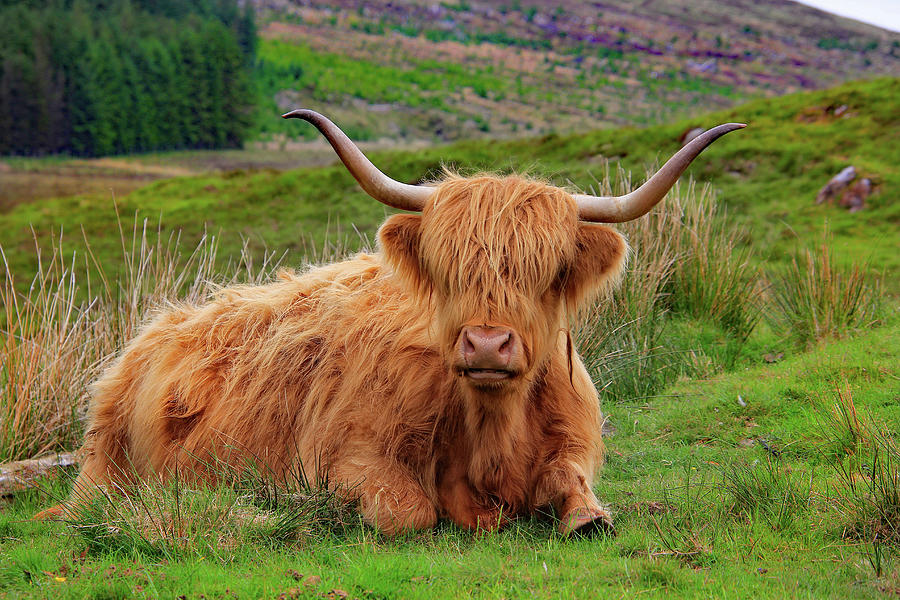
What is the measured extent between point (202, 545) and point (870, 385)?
12.5ft

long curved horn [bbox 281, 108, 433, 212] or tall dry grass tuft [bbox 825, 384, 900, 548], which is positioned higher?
long curved horn [bbox 281, 108, 433, 212]

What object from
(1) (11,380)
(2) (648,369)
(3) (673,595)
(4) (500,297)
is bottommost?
(1) (11,380)

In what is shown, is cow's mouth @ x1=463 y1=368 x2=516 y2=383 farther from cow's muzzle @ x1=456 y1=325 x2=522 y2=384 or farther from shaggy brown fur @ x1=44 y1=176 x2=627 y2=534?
shaggy brown fur @ x1=44 y1=176 x2=627 y2=534

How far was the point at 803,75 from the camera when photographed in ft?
431

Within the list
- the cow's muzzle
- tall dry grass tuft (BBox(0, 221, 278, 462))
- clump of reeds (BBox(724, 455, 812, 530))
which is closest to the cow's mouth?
the cow's muzzle

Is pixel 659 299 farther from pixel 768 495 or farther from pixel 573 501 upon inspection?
pixel 573 501

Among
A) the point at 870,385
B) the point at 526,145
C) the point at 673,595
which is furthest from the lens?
the point at 526,145

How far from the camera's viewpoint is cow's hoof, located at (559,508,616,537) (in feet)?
10.6

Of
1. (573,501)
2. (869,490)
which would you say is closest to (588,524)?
(573,501)

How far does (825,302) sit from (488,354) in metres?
4.58

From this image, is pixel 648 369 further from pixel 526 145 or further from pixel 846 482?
pixel 526 145

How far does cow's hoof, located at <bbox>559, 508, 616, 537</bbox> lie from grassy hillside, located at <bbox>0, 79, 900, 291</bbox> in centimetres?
1081

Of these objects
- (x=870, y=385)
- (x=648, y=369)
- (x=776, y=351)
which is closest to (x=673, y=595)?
(x=870, y=385)

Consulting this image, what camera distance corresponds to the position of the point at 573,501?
11.1 ft
